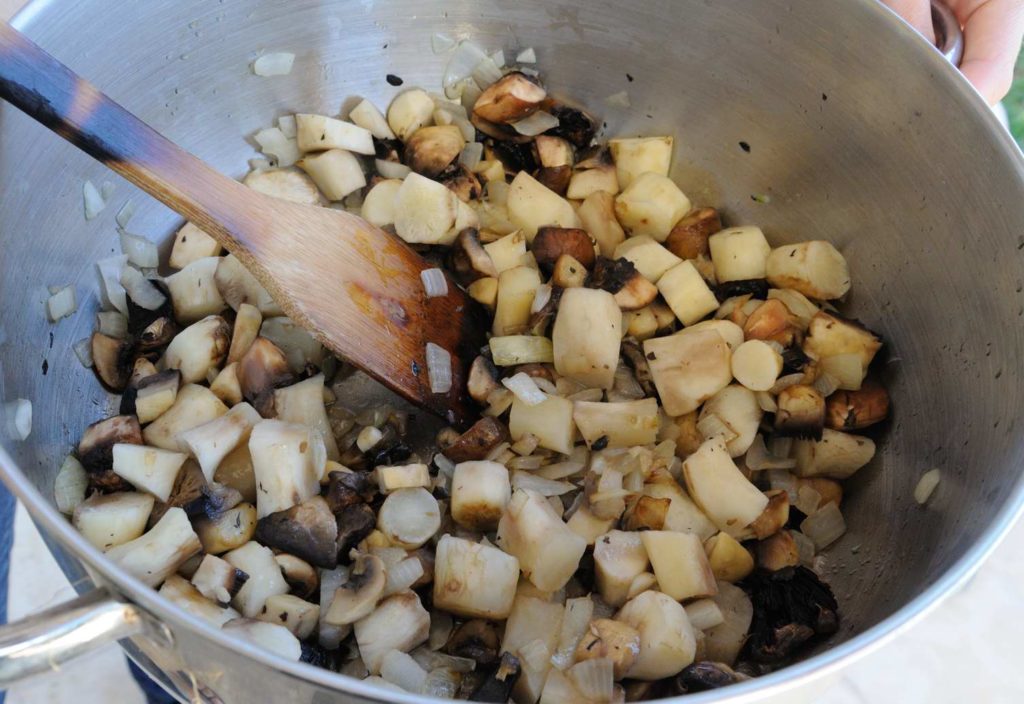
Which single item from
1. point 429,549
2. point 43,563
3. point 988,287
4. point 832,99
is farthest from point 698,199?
point 43,563

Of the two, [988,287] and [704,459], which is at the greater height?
[988,287]

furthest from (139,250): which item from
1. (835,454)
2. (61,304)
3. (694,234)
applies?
(835,454)

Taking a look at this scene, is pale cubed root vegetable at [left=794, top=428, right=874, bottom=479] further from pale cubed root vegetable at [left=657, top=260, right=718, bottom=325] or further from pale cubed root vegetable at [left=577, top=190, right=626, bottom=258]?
pale cubed root vegetable at [left=577, top=190, right=626, bottom=258]

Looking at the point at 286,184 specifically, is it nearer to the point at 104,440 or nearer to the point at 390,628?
the point at 104,440

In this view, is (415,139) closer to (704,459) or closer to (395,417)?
(395,417)

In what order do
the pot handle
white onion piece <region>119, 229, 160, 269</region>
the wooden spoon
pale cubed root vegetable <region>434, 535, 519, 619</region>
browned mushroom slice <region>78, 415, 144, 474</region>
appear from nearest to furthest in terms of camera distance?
the pot handle → the wooden spoon → pale cubed root vegetable <region>434, 535, 519, 619</region> → browned mushroom slice <region>78, 415, 144, 474</region> → white onion piece <region>119, 229, 160, 269</region>

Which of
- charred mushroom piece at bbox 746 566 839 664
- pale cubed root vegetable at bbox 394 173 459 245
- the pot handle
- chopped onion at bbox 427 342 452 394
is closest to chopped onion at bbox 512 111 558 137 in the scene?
pale cubed root vegetable at bbox 394 173 459 245
